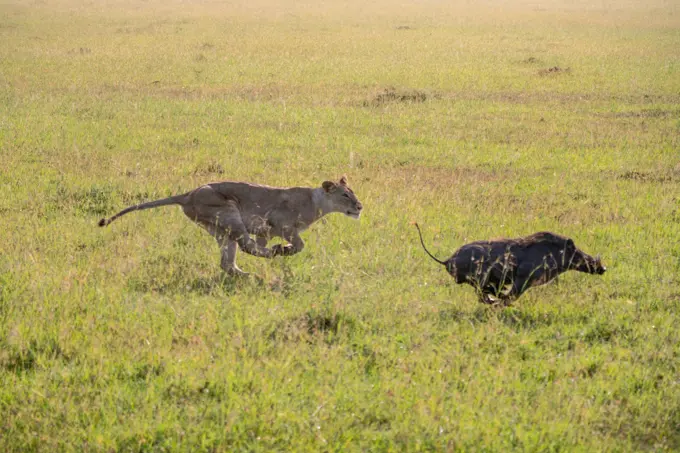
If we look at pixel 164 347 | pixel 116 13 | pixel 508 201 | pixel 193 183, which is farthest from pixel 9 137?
pixel 116 13

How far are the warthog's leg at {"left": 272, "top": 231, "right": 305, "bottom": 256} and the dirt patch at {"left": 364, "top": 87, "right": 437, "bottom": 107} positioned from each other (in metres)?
10.6

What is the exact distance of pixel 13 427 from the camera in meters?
4.79

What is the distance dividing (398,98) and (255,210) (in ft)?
37.5

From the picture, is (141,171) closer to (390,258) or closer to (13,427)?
(390,258)

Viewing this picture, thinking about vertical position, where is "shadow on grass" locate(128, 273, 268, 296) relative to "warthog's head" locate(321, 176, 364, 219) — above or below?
below

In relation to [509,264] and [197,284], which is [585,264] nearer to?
[509,264]

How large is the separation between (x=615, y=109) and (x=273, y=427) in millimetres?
15288

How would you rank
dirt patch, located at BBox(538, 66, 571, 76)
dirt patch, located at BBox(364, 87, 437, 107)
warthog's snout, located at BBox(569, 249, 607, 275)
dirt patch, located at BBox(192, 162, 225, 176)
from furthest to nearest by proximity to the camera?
dirt patch, located at BBox(538, 66, 571, 76) → dirt patch, located at BBox(364, 87, 437, 107) → dirt patch, located at BBox(192, 162, 225, 176) → warthog's snout, located at BBox(569, 249, 607, 275)

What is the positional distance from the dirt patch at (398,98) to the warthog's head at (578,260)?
38.3ft

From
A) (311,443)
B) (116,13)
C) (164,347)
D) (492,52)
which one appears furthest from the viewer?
(116,13)

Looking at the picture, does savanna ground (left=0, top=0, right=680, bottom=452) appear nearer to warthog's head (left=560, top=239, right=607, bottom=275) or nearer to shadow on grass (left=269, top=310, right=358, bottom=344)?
shadow on grass (left=269, top=310, right=358, bottom=344)

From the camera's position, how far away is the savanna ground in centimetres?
501

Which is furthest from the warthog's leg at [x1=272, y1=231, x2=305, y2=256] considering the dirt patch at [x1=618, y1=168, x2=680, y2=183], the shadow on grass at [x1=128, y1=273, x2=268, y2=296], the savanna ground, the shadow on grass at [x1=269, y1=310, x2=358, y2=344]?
the dirt patch at [x1=618, y1=168, x2=680, y2=183]

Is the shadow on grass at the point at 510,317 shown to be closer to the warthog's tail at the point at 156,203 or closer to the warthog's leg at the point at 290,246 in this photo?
the warthog's leg at the point at 290,246
